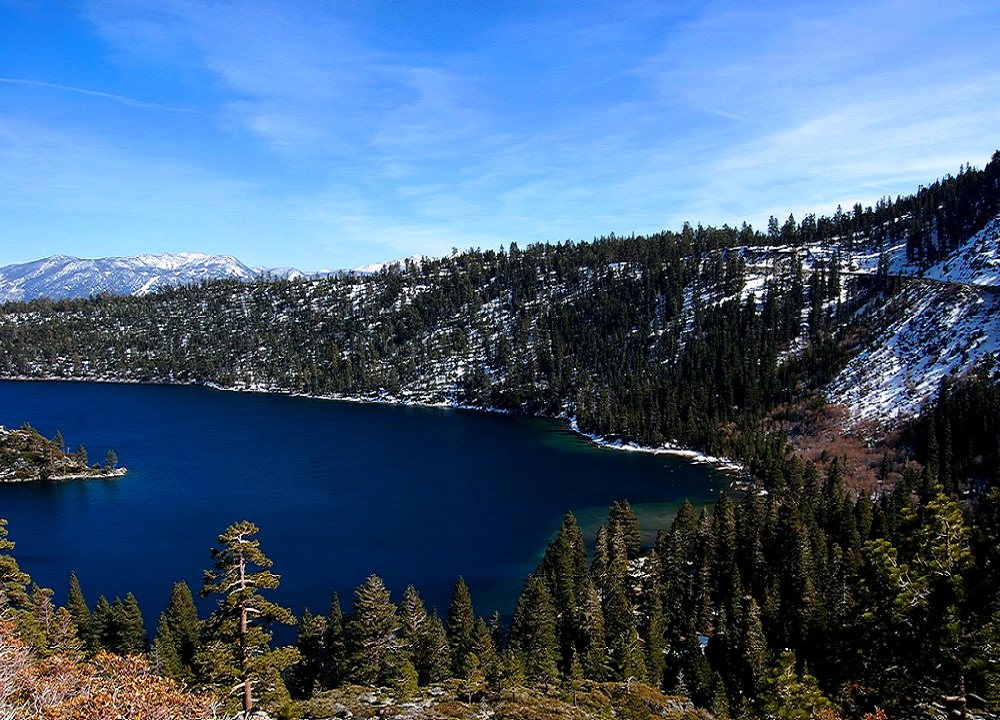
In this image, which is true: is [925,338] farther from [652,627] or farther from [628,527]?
[652,627]

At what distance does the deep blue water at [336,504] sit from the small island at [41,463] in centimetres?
429

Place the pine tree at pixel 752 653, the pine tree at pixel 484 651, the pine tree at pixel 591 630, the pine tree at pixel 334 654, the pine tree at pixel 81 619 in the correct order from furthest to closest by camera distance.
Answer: the pine tree at pixel 81 619 < the pine tree at pixel 752 653 < the pine tree at pixel 591 630 < the pine tree at pixel 484 651 < the pine tree at pixel 334 654

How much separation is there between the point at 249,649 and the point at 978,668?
1099 inches

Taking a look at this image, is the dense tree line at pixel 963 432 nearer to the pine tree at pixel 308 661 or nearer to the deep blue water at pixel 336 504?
the deep blue water at pixel 336 504

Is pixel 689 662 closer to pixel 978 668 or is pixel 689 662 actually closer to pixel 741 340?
pixel 978 668

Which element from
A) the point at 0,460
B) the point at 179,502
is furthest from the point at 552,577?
the point at 0,460

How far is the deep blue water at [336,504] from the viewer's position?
85.4m

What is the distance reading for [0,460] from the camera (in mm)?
143625

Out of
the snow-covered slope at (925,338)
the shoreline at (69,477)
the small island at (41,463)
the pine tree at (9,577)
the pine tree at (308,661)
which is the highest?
the snow-covered slope at (925,338)

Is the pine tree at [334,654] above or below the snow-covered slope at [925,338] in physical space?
below

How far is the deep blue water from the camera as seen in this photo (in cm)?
8544

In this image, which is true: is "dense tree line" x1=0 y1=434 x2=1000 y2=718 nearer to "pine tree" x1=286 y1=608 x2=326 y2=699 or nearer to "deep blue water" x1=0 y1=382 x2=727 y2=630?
→ "pine tree" x1=286 y1=608 x2=326 y2=699

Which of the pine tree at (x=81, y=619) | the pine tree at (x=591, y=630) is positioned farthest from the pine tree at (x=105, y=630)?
the pine tree at (x=591, y=630)

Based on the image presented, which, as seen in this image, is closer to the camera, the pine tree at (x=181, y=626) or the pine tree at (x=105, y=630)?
the pine tree at (x=181, y=626)
